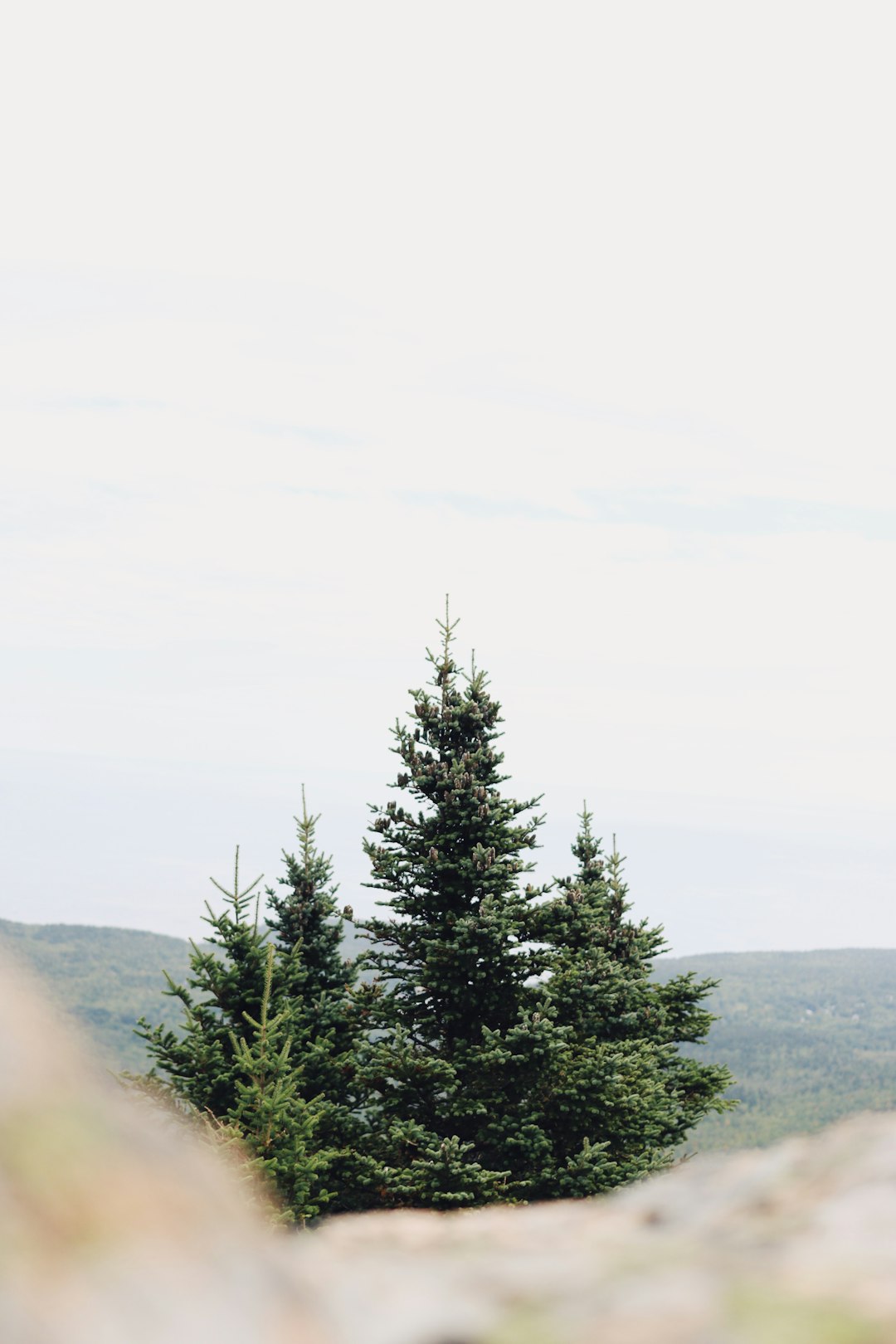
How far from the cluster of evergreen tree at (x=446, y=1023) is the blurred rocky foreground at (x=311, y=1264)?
17.1m

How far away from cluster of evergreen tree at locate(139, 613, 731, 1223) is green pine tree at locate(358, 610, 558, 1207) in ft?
0.15

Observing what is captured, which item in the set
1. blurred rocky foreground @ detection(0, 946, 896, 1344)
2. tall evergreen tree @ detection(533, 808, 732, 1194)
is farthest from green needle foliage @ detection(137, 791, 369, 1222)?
blurred rocky foreground @ detection(0, 946, 896, 1344)

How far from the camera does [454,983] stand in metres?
22.2

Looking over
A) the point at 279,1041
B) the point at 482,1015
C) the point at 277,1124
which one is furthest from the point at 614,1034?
the point at 277,1124

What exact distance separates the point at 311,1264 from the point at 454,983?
20396 mm

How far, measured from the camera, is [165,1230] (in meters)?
2.12

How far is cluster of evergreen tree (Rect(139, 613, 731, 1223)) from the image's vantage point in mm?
20875

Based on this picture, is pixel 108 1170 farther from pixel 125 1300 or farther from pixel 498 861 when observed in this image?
pixel 498 861

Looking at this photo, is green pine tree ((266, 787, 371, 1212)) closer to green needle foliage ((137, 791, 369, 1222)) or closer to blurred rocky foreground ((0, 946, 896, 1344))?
green needle foliage ((137, 791, 369, 1222))

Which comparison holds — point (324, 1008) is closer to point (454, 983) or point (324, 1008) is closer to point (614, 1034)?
point (454, 983)

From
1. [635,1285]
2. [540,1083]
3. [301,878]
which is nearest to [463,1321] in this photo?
[635,1285]

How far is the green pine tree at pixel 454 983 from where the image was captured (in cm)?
2081

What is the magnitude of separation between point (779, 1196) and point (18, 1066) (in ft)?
6.77

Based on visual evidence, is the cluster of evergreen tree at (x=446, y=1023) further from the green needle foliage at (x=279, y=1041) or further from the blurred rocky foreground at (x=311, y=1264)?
the blurred rocky foreground at (x=311, y=1264)
